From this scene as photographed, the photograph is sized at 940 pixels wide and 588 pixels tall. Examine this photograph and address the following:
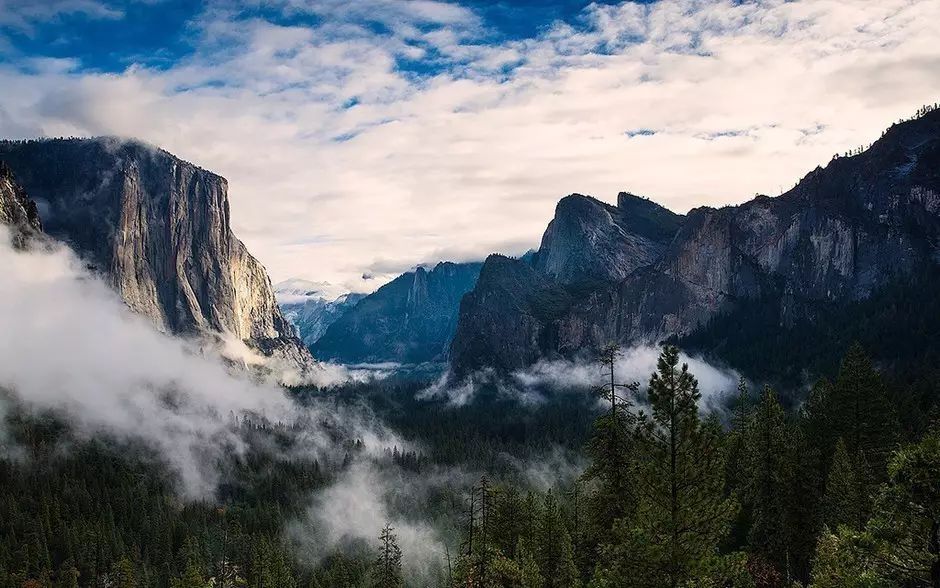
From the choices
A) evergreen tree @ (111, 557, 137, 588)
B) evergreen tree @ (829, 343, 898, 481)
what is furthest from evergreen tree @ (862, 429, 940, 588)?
evergreen tree @ (111, 557, 137, 588)

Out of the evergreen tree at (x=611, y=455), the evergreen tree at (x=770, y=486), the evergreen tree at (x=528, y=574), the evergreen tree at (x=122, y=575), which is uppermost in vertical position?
the evergreen tree at (x=611, y=455)

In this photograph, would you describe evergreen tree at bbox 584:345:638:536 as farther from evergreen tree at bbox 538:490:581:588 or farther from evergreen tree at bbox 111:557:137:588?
evergreen tree at bbox 111:557:137:588

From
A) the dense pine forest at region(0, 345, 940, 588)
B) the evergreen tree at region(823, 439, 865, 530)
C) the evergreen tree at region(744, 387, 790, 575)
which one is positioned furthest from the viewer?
the evergreen tree at region(744, 387, 790, 575)

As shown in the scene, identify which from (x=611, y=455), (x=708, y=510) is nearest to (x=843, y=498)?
(x=611, y=455)

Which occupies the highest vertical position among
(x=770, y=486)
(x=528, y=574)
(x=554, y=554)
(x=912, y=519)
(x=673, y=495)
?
(x=912, y=519)

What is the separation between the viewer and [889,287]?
181 meters

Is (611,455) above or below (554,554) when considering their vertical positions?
above

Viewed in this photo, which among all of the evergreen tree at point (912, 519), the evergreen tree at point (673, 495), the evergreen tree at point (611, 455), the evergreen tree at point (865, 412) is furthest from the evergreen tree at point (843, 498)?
the evergreen tree at point (912, 519)

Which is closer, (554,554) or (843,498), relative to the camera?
(843,498)

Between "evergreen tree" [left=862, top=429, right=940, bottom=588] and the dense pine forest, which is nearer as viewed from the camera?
A: "evergreen tree" [left=862, top=429, right=940, bottom=588]

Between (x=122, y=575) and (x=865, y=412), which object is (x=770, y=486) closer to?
(x=865, y=412)

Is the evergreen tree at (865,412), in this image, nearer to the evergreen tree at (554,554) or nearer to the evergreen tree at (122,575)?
the evergreen tree at (554,554)

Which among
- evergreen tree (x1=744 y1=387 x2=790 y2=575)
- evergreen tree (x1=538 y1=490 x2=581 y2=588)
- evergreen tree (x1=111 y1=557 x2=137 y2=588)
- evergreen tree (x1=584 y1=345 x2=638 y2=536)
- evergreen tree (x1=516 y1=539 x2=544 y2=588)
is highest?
evergreen tree (x1=584 y1=345 x2=638 y2=536)

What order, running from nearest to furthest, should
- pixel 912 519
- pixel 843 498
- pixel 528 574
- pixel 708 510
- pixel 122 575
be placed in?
1. pixel 912 519
2. pixel 708 510
3. pixel 528 574
4. pixel 843 498
5. pixel 122 575
